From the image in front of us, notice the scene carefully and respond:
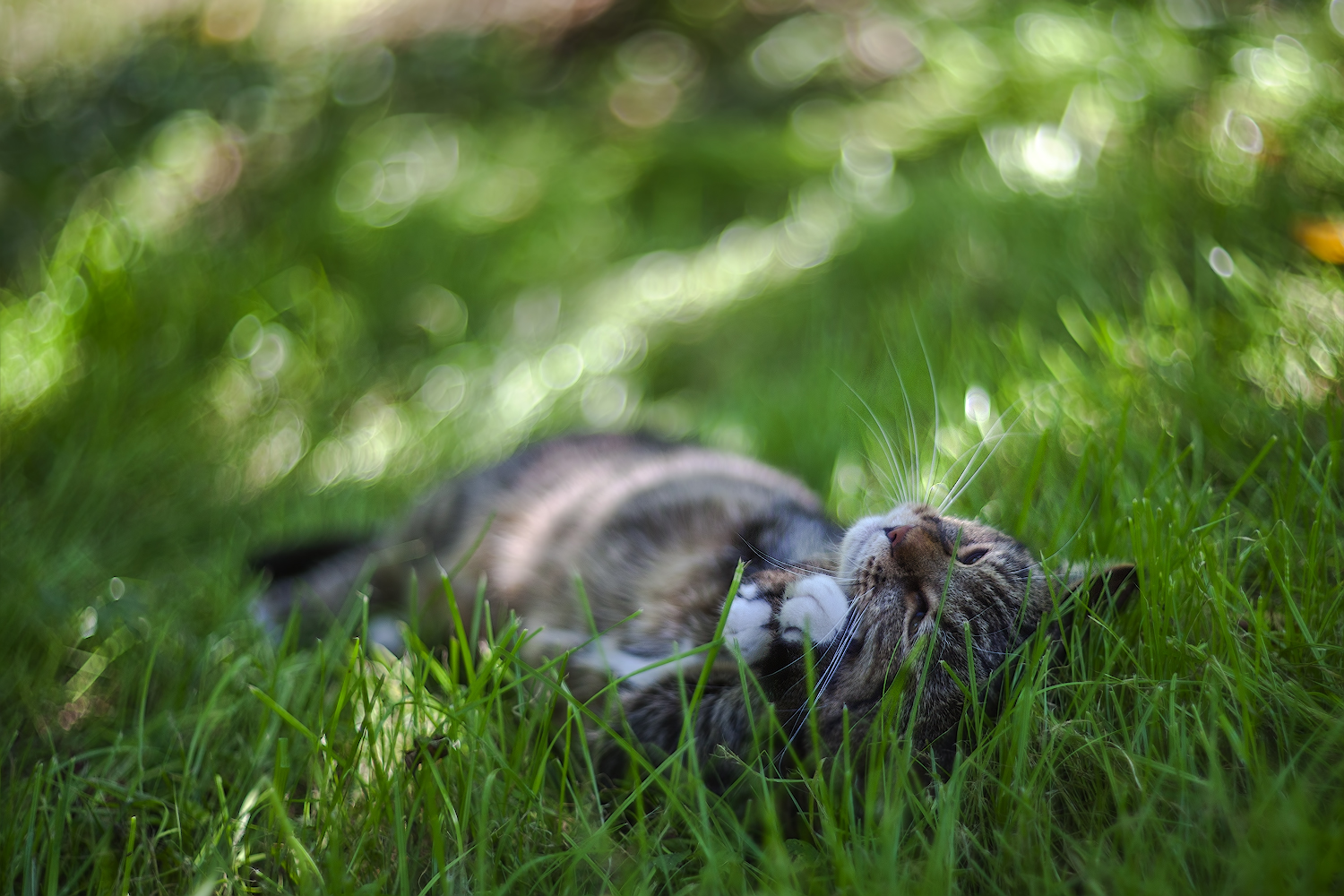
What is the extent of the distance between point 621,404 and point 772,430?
0.72 metres

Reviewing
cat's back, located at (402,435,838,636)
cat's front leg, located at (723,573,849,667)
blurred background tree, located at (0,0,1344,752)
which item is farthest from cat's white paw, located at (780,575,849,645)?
blurred background tree, located at (0,0,1344,752)

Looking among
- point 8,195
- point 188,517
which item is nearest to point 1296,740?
point 188,517

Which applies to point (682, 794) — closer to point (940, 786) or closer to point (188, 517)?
point (940, 786)

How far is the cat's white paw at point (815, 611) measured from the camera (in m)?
1.43

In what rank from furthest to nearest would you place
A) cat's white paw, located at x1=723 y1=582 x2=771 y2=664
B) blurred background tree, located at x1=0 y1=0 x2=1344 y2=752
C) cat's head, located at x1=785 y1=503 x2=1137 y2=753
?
blurred background tree, located at x1=0 y1=0 x2=1344 y2=752 < cat's white paw, located at x1=723 y1=582 x2=771 y2=664 < cat's head, located at x1=785 y1=503 x2=1137 y2=753

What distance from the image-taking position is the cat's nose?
58.9 inches

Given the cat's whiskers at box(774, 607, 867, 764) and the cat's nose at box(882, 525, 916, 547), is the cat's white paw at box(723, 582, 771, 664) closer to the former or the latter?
the cat's whiskers at box(774, 607, 867, 764)

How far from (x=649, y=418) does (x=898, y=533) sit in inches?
68.2

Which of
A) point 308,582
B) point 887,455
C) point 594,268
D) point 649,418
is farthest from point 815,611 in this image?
point 594,268

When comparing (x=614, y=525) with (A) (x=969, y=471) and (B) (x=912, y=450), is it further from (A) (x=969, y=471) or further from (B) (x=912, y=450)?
(A) (x=969, y=471)

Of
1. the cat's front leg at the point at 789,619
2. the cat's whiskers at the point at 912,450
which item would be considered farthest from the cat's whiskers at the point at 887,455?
the cat's front leg at the point at 789,619

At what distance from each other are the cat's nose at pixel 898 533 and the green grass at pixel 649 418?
0.29 meters

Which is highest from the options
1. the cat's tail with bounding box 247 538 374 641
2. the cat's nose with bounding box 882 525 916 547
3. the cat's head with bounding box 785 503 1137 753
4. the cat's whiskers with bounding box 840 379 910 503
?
the cat's nose with bounding box 882 525 916 547

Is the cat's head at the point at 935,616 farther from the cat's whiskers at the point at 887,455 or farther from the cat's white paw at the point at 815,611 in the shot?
the cat's whiskers at the point at 887,455
